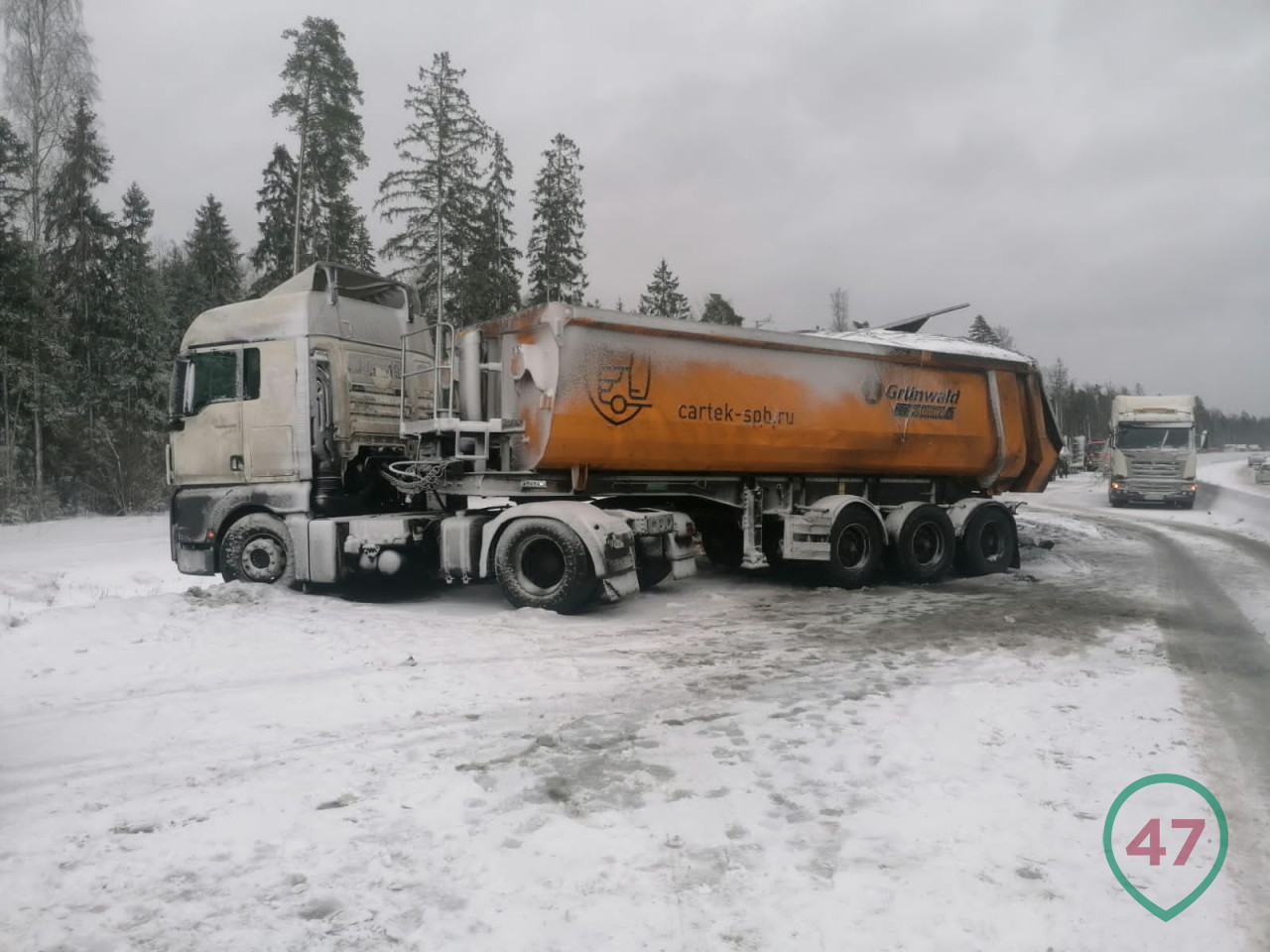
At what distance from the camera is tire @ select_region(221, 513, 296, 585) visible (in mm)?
9305

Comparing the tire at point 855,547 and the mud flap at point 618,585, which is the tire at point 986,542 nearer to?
the tire at point 855,547

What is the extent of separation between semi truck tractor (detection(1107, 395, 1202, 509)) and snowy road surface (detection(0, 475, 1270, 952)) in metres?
21.9

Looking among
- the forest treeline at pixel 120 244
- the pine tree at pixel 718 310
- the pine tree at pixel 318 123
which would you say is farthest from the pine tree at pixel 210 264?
the pine tree at pixel 718 310

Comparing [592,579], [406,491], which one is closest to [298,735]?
[592,579]

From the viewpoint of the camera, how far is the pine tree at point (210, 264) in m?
37.9

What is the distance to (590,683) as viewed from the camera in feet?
18.9

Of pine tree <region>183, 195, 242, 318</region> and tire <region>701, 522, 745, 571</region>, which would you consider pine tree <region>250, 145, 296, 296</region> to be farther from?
tire <region>701, 522, 745, 571</region>

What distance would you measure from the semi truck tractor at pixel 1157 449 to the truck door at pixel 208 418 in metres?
28.0

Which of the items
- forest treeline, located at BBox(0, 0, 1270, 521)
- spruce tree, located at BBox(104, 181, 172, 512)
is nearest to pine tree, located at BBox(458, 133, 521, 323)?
forest treeline, located at BBox(0, 0, 1270, 521)

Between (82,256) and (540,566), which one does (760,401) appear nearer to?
(540,566)

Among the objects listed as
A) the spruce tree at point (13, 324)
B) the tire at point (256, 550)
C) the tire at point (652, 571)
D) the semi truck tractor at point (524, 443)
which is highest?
the spruce tree at point (13, 324)

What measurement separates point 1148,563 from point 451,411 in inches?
464

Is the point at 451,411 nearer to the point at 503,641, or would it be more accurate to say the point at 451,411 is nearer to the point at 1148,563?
the point at 503,641

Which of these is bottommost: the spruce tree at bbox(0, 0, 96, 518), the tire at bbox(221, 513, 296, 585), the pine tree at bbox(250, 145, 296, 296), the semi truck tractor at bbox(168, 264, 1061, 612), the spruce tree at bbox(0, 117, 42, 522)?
the tire at bbox(221, 513, 296, 585)
